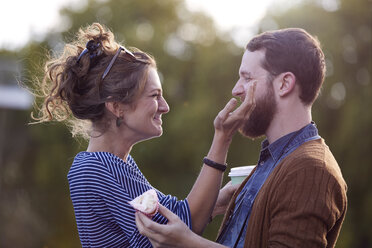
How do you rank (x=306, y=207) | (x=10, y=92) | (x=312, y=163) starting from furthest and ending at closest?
(x=10, y=92), (x=312, y=163), (x=306, y=207)

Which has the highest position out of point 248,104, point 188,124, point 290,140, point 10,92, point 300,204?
point 248,104

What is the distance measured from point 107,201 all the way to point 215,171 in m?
0.68

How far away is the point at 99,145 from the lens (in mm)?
3389

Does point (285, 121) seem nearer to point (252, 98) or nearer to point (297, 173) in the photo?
point (252, 98)

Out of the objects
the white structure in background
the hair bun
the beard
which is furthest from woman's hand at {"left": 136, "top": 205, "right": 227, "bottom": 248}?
the white structure in background

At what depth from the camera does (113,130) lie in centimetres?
348

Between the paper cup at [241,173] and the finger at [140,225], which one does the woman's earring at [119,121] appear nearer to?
the finger at [140,225]

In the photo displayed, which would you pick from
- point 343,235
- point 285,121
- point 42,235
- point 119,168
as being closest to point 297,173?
point 285,121

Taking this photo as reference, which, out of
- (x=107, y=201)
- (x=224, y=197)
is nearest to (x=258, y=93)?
(x=224, y=197)

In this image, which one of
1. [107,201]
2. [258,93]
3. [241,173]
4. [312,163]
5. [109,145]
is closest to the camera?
[312,163]

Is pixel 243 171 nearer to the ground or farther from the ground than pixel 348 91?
Answer: farther from the ground

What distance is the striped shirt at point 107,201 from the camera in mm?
3098

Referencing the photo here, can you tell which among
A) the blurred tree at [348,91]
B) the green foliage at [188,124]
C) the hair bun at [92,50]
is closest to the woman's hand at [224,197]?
the hair bun at [92,50]

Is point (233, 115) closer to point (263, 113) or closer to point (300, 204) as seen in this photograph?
point (263, 113)
